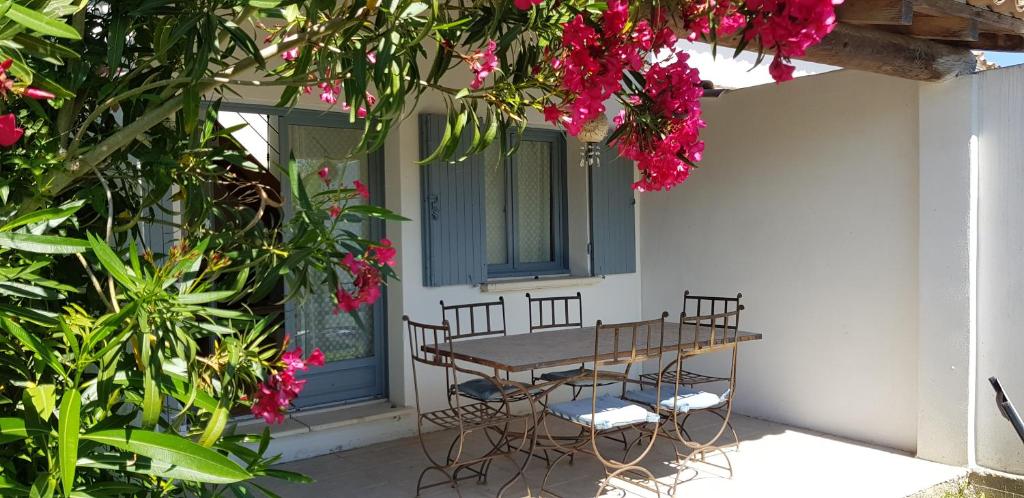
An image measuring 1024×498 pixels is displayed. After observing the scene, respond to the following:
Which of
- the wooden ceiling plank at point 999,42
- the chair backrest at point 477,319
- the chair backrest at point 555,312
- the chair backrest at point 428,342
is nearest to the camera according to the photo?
Answer: the chair backrest at point 428,342

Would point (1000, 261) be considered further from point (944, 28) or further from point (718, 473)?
point (718, 473)

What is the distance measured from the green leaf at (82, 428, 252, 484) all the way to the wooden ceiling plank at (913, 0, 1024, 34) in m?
4.04

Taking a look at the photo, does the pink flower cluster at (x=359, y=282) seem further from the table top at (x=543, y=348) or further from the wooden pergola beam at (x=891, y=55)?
the wooden pergola beam at (x=891, y=55)

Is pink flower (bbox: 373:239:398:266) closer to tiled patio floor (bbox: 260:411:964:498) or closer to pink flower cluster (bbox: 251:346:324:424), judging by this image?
pink flower cluster (bbox: 251:346:324:424)

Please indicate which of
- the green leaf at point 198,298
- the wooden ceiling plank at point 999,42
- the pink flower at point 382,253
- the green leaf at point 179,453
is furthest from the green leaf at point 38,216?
the wooden ceiling plank at point 999,42

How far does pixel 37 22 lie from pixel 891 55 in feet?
14.7

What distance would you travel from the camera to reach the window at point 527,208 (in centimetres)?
625

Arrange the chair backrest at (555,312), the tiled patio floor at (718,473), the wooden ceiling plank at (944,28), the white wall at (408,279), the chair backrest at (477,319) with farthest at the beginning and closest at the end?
Answer: 1. the chair backrest at (555,312)
2. the chair backrest at (477,319)
3. the white wall at (408,279)
4. the wooden ceiling plank at (944,28)
5. the tiled patio floor at (718,473)

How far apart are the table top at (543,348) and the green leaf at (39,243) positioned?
264 cm

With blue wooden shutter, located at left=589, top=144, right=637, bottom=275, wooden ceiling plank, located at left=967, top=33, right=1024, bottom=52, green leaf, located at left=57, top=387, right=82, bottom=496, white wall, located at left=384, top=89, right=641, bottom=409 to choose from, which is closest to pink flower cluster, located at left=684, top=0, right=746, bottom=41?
green leaf, located at left=57, top=387, right=82, bottom=496

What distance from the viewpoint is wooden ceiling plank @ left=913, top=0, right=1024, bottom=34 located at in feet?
14.0

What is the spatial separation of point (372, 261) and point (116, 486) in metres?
0.72

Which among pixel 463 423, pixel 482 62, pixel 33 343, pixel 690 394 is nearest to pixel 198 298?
pixel 33 343

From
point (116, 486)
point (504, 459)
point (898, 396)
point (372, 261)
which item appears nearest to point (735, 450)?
point (898, 396)
